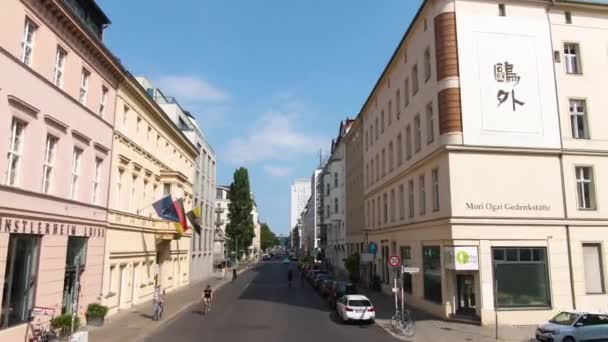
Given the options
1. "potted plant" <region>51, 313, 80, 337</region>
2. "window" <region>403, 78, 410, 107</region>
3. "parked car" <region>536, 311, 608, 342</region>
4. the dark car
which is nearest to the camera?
"parked car" <region>536, 311, 608, 342</region>

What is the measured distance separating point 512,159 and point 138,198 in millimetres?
23788

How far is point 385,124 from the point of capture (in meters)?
41.0

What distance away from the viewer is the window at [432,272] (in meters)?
26.6

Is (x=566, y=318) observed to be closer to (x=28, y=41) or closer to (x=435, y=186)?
(x=435, y=186)

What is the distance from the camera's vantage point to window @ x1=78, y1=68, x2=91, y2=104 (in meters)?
22.5

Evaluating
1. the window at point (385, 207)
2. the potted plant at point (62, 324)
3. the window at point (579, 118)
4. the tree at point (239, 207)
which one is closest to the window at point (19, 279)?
the potted plant at point (62, 324)

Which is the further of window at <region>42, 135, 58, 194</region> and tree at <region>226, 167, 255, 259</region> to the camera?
tree at <region>226, 167, 255, 259</region>

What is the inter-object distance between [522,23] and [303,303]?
23.9 metres

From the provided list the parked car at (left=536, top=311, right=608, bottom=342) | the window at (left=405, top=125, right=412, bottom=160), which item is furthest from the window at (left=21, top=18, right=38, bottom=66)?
the window at (left=405, top=125, right=412, bottom=160)

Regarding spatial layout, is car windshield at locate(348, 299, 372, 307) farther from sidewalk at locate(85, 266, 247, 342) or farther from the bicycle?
sidewalk at locate(85, 266, 247, 342)

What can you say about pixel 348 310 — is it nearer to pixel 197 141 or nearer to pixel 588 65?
pixel 588 65

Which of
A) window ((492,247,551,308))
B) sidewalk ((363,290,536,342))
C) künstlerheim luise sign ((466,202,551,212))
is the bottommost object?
sidewalk ((363,290,536,342))

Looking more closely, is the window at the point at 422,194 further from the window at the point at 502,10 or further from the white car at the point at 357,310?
the window at the point at 502,10

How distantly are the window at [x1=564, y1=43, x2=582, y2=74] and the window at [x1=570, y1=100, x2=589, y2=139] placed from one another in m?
1.99
